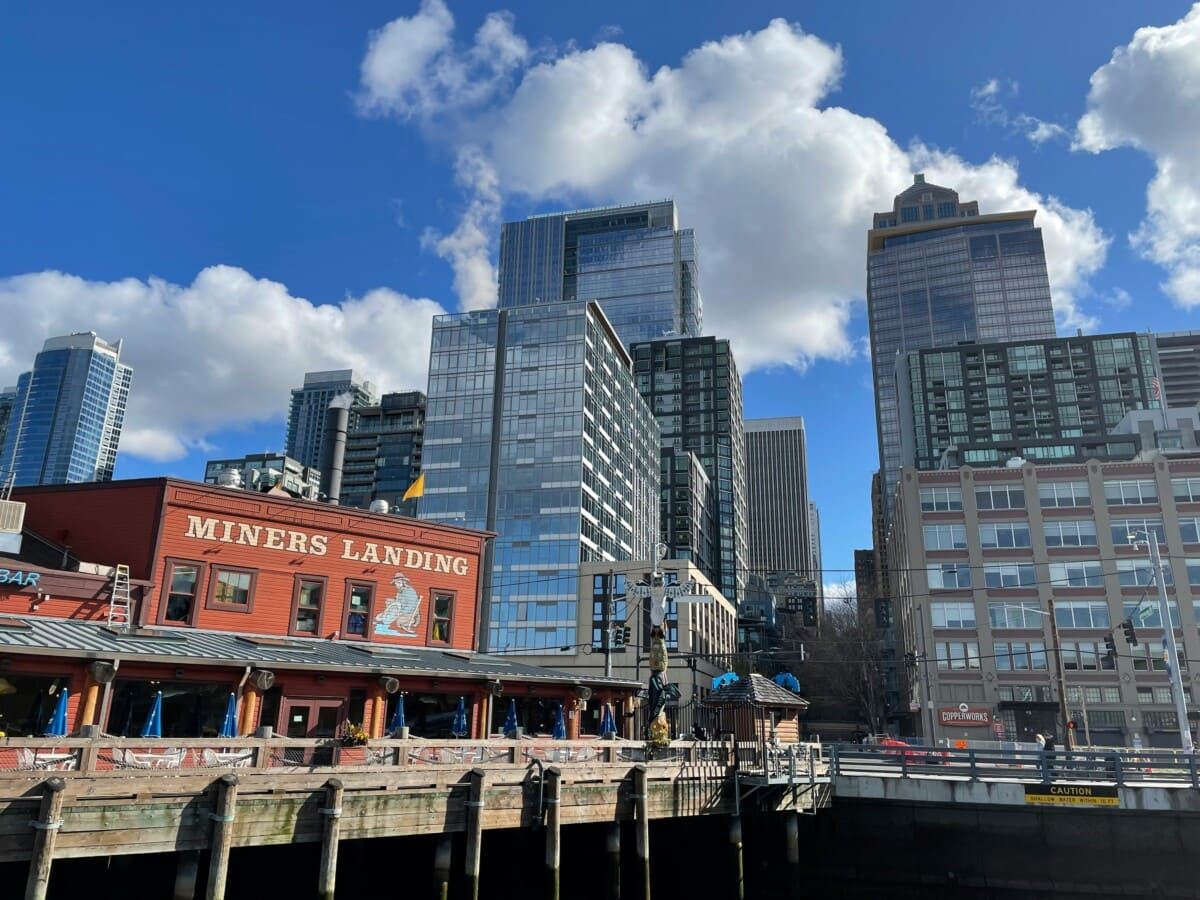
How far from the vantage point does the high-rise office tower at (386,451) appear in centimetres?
15650

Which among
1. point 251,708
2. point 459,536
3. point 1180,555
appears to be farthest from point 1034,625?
point 251,708

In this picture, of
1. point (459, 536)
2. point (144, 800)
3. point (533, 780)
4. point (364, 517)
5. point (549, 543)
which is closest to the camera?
point (144, 800)

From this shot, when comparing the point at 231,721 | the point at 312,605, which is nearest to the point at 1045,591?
the point at 312,605

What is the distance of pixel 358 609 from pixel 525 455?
6838 centimetres

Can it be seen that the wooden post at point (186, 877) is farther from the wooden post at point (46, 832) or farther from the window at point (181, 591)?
the window at point (181, 591)

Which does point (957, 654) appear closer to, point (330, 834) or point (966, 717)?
point (966, 717)

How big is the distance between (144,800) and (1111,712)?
77.7 meters

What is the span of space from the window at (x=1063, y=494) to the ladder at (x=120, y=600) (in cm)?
7466

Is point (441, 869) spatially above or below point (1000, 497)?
below

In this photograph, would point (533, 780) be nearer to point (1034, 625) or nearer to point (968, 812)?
point (968, 812)

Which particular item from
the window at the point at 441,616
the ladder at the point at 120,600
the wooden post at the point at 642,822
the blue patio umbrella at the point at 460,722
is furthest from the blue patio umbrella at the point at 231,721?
the window at the point at 441,616

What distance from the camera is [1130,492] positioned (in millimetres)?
77562

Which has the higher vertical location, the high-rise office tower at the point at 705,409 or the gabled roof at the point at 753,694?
the high-rise office tower at the point at 705,409

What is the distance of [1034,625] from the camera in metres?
75.8
